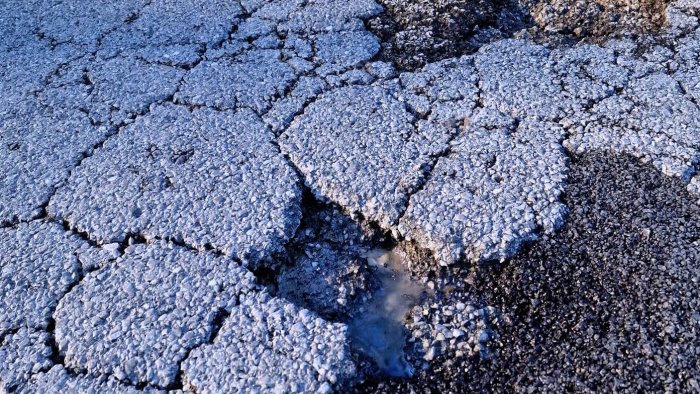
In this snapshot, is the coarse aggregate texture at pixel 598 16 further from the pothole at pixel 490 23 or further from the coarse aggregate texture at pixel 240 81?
the coarse aggregate texture at pixel 240 81

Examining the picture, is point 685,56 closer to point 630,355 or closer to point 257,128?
point 630,355

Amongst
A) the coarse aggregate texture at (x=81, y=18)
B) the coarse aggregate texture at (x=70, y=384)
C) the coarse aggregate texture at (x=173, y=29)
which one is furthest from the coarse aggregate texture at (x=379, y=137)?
the coarse aggregate texture at (x=81, y=18)

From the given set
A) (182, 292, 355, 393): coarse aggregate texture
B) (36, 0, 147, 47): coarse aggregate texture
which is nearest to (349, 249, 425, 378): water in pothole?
(182, 292, 355, 393): coarse aggregate texture

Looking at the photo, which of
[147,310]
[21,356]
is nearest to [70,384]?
[21,356]

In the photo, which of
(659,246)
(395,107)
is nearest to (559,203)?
(659,246)

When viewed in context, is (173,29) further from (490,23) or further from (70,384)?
(70,384)

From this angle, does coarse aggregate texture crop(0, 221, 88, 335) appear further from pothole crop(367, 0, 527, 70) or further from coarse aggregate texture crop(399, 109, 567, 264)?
pothole crop(367, 0, 527, 70)
